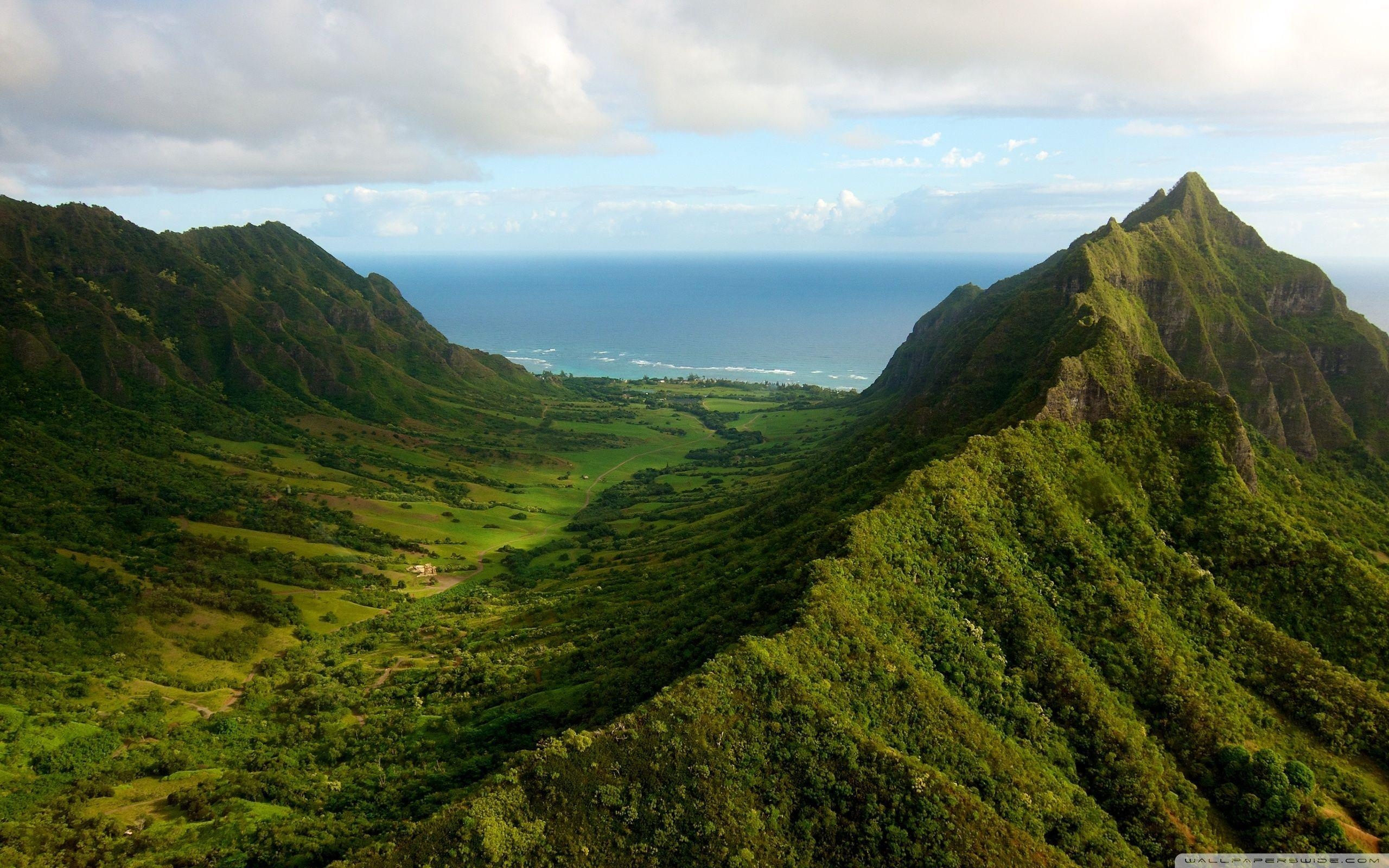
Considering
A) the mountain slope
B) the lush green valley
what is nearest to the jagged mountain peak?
the lush green valley

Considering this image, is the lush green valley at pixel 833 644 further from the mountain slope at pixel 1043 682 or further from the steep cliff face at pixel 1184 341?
the steep cliff face at pixel 1184 341

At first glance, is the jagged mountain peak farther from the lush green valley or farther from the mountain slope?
the mountain slope

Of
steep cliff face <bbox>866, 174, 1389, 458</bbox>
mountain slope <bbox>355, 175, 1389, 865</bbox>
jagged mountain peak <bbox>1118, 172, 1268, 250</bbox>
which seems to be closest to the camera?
mountain slope <bbox>355, 175, 1389, 865</bbox>

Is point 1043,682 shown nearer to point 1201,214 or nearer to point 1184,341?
point 1184,341

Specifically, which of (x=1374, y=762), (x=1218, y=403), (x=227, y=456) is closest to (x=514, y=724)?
(x=1374, y=762)

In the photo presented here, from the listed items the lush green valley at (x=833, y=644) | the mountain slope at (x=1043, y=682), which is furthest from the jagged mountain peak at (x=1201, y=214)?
the mountain slope at (x=1043, y=682)

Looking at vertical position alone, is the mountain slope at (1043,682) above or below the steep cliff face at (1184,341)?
below
